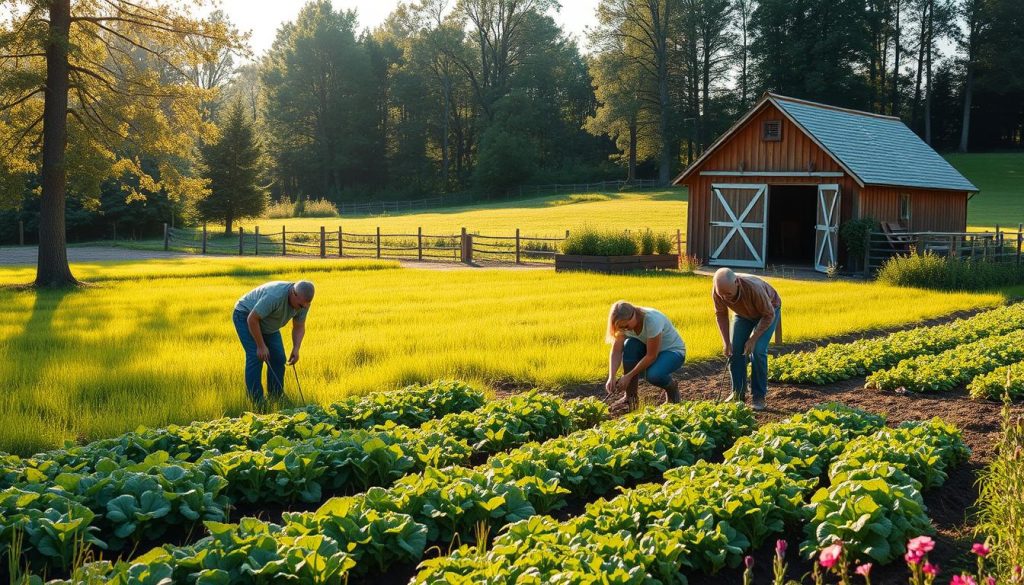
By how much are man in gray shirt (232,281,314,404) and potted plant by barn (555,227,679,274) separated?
58.8 ft

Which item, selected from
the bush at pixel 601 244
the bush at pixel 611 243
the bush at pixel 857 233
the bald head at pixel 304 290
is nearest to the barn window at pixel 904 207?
the bush at pixel 857 233

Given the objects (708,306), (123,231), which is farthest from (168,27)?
(123,231)

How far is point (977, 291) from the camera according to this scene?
72.6ft

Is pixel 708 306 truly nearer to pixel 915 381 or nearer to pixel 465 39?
pixel 915 381

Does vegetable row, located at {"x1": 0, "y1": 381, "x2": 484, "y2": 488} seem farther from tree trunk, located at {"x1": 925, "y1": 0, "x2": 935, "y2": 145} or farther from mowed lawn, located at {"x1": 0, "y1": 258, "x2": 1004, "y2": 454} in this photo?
tree trunk, located at {"x1": 925, "y1": 0, "x2": 935, "y2": 145}

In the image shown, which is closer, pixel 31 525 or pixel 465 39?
pixel 31 525

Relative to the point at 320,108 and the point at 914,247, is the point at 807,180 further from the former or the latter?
the point at 320,108

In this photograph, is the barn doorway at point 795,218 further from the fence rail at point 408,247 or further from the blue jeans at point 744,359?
the blue jeans at point 744,359

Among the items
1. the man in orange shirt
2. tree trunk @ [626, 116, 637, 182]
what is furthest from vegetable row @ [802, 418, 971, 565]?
tree trunk @ [626, 116, 637, 182]

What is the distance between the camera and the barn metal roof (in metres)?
27.7

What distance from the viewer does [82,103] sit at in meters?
23.6

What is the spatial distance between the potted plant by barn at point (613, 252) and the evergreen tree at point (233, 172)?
30038 millimetres

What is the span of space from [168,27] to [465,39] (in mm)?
61335

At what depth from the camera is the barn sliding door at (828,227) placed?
27141 millimetres
